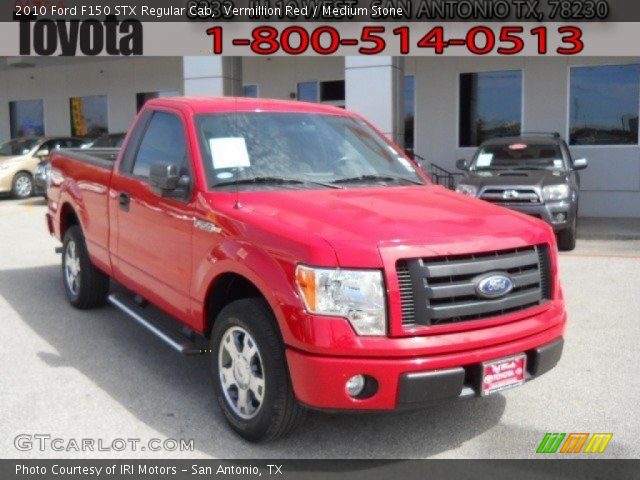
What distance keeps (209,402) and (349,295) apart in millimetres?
1612

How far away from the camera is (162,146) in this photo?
4.99 m

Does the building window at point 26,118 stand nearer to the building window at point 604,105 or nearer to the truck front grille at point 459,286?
the building window at point 604,105

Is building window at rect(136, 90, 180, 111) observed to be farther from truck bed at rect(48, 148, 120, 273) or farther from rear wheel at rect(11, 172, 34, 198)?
truck bed at rect(48, 148, 120, 273)

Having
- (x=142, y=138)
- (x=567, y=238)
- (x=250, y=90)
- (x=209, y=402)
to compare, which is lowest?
(x=209, y=402)

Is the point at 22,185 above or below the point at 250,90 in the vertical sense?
below

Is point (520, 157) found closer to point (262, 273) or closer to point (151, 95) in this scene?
point (262, 273)

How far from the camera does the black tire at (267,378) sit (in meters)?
3.55

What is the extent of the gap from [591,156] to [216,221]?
39.5 ft

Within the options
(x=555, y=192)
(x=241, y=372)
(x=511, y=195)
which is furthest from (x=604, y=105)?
(x=241, y=372)

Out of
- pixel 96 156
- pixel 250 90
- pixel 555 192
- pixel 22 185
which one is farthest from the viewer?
pixel 250 90


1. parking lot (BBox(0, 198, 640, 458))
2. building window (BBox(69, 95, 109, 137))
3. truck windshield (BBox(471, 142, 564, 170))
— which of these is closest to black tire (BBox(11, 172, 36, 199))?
building window (BBox(69, 95, 109, 137))

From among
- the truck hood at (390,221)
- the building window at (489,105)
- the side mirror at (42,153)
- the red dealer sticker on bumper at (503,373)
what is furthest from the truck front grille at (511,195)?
the side mirror at (42,153)

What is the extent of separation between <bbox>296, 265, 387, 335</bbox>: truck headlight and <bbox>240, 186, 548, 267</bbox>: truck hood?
0.07 m

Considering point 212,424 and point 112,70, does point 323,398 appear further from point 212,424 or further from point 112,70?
point 112,70
